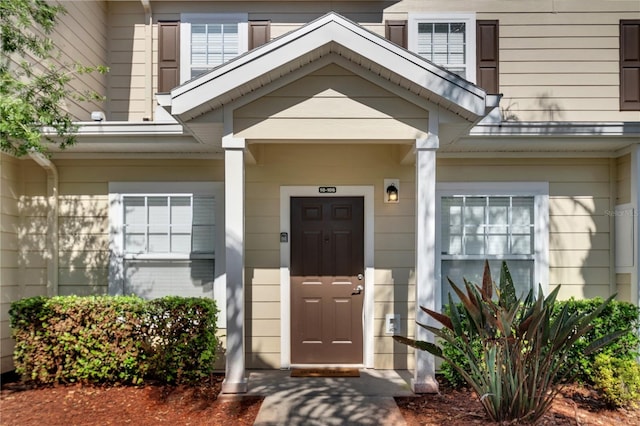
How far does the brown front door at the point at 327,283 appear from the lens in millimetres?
5473

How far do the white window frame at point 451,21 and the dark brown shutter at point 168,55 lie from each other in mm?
2990

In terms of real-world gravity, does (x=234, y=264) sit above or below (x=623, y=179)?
below

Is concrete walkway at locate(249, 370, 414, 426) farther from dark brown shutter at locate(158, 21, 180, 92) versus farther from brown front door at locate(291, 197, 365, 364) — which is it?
dark brown shutter at locate(158, 21, 180, 92)

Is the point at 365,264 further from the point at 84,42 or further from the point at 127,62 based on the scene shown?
the point at 84,42

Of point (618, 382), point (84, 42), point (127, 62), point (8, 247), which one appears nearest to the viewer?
point (618, 382)

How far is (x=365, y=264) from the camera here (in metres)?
5.44

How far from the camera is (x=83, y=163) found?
5539 millimetres

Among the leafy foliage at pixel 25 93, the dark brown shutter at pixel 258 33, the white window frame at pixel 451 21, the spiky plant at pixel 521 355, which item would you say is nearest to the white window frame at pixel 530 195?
the white window frame at pixel 451 21

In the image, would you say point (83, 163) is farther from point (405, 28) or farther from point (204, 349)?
point (405, 28)

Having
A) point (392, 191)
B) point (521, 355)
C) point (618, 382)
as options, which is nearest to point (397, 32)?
point (392, 191)

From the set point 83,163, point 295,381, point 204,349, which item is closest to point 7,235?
point 83,163

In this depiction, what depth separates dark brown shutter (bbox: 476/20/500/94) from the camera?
586 cm

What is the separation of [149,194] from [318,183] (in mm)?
2011

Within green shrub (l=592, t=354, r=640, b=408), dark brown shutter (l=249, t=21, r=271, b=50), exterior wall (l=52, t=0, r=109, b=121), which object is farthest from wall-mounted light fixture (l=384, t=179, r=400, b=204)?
exterior wall (l=52, t=0, r=109, b=121)
